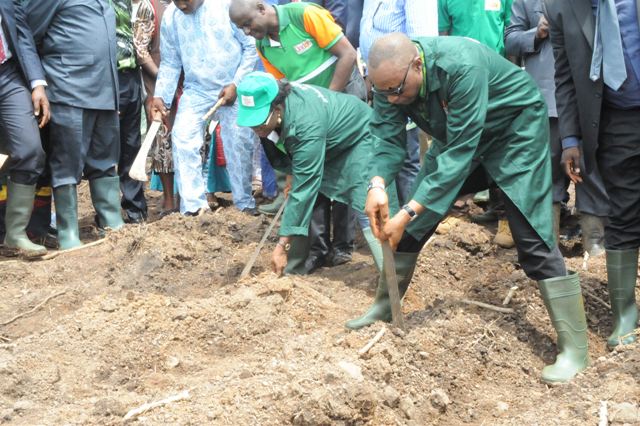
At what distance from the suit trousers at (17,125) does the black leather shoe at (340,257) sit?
221cm

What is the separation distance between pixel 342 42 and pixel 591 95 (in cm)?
229

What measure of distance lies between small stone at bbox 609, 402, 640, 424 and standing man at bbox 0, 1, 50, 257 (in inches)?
176

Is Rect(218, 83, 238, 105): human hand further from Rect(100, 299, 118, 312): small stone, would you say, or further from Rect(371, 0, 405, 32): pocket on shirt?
Rect(100, 299, 118, 312): small stone

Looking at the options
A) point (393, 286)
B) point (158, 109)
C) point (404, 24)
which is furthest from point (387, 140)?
point (158, 109)

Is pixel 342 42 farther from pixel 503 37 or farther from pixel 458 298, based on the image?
pixel 458 298

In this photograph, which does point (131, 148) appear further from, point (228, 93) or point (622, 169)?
point (622, 169)

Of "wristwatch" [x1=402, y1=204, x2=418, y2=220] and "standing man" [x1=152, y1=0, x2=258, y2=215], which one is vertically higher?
"wristwatch" [x1=402, y1=204, x2=418, y2=220]

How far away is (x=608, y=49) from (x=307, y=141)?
1916 mm

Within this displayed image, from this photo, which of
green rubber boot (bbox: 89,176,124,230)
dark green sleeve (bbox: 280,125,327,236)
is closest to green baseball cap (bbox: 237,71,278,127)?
dark green sleeve (bbox: 280,125,327,236)

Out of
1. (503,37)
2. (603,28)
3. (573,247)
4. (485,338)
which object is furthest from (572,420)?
(503,37)

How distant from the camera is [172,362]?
16.6 feet

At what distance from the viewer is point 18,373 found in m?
4.74

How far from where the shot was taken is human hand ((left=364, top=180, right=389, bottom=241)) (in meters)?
4.48

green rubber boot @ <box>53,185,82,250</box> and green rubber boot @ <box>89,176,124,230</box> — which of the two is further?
green rubber boot @ <box>89,176,124,230</box>
